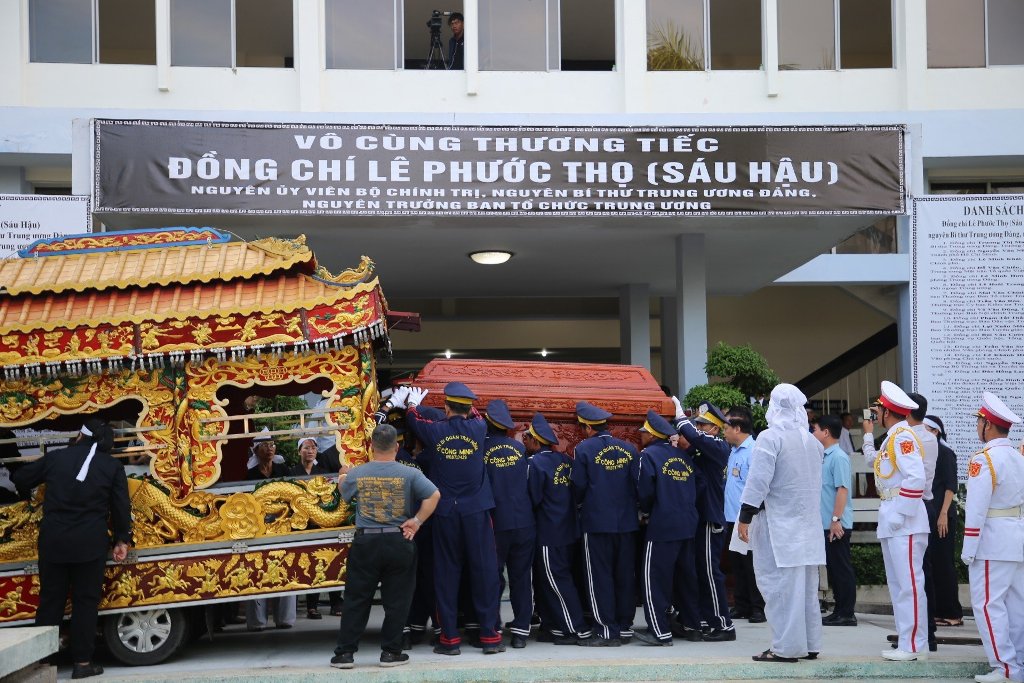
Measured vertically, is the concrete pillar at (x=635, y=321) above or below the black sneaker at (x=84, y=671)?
above

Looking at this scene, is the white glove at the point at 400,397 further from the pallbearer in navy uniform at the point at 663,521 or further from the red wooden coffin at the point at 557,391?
the pallbearer in navy uniform at the point at 663,521

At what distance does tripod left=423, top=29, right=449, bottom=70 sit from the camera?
17.5m

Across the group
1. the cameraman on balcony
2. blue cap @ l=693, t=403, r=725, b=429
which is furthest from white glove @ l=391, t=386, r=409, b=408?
the cameraman on balcony

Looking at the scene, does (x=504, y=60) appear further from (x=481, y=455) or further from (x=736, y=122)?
(x=481, y=455)

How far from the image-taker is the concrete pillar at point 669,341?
60.5ft

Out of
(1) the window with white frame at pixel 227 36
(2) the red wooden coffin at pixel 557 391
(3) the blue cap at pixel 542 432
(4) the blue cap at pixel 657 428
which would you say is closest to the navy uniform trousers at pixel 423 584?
(3) the blue cap at pixel 542 432

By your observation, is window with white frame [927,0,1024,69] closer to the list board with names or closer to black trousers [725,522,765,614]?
the list board with names

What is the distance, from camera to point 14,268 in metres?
8.30

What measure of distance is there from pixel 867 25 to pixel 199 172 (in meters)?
12.3

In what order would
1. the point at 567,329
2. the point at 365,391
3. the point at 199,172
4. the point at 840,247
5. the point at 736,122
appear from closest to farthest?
the point at 365,391 < the point at 199,172 < the point at 736,122 < the point at 840,247 < the point at 567,329

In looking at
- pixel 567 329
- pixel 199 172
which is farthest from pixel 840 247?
pixel 199 172

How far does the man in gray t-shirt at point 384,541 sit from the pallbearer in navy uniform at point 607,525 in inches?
56.5

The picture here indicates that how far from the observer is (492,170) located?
1144 centimetres

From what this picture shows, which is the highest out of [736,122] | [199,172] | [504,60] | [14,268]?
[504,60]
